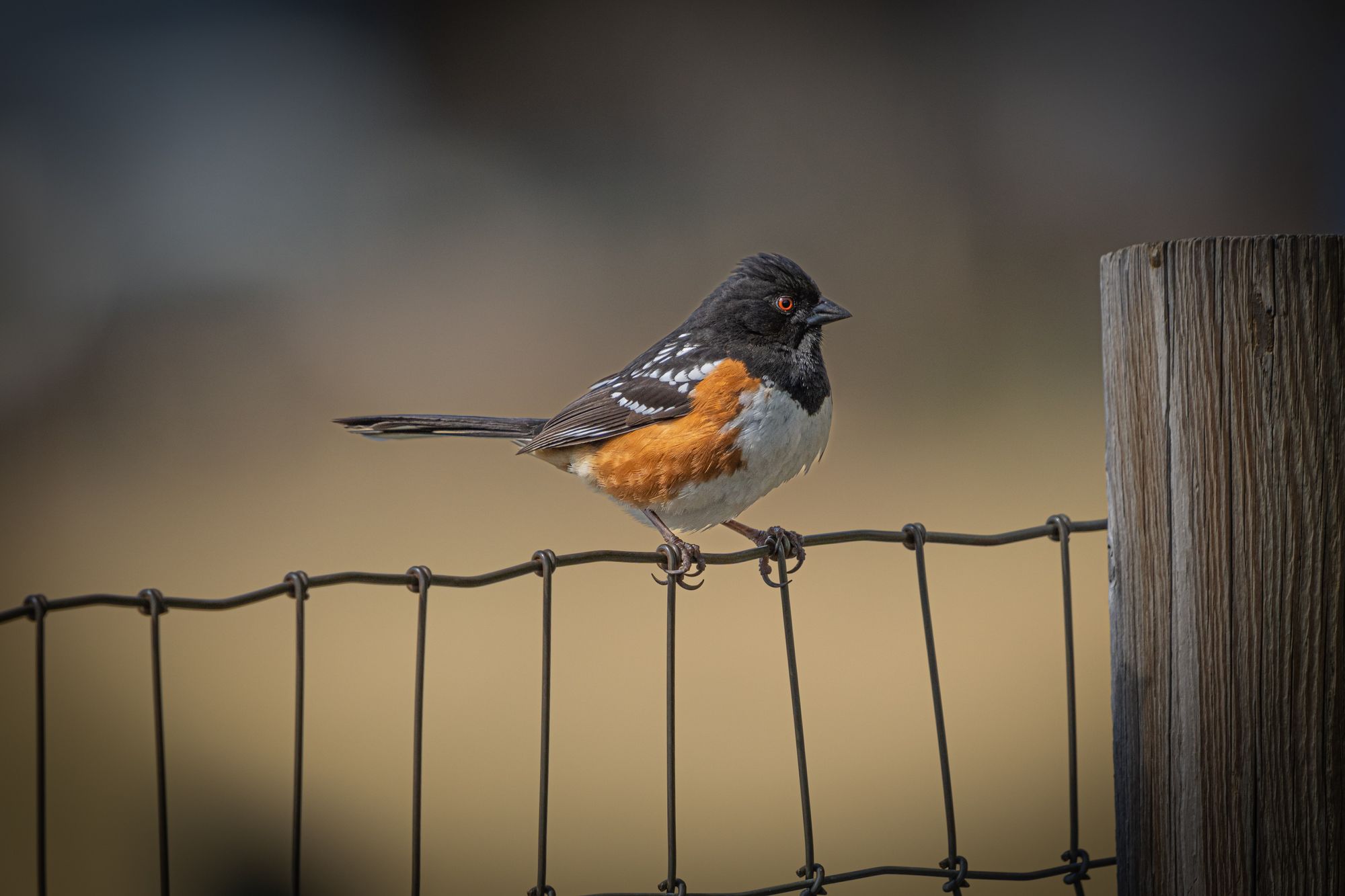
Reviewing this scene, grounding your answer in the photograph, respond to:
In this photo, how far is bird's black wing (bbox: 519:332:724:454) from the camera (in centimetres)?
263

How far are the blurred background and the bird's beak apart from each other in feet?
9.27

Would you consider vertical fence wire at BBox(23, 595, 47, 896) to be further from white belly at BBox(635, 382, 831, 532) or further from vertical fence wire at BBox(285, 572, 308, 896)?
white belly at BBox(635, 382, 831, 532)

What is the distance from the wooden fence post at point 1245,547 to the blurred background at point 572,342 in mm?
3517

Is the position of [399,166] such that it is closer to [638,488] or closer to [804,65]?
[804,65]

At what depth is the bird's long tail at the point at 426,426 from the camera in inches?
108

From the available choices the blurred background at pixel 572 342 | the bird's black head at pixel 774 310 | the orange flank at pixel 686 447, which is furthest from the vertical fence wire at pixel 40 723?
the blurred background at pixel 572 342

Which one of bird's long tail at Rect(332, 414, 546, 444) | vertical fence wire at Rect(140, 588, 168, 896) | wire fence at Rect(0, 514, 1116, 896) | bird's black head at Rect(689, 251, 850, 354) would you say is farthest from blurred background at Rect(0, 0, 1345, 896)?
vertical fence wire at Rect(140, 588, 168, 896)

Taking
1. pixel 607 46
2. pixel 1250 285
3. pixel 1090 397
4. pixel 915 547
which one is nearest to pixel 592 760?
pixel 915 547

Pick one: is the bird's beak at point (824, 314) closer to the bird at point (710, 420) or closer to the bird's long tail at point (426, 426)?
the bird at point (710, 420)

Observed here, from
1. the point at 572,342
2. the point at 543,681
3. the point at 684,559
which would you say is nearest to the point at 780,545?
the point at 684,559

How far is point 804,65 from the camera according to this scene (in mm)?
8672

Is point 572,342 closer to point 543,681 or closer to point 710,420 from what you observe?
point 710,420

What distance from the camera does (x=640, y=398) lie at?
2.71 metres

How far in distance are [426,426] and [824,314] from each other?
3.35 feet
